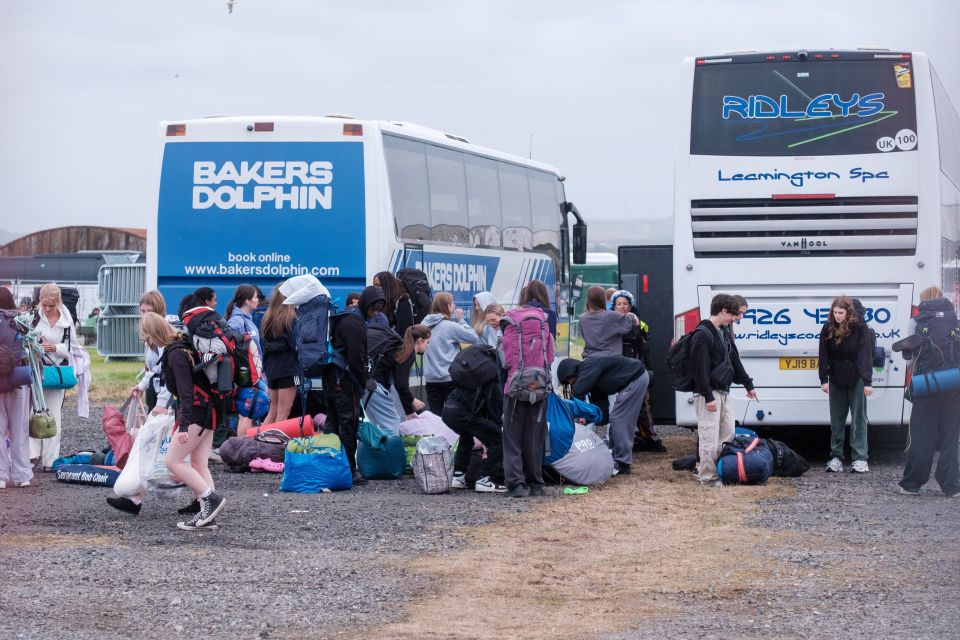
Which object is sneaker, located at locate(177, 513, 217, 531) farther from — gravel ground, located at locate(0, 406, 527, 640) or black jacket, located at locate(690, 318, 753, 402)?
black jacket, located at locate(690, 318, 753, 402)

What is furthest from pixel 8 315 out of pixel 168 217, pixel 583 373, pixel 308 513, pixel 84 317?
pixel 84 317

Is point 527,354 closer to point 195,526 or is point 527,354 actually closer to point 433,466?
point 433,466

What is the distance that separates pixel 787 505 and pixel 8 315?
678cm

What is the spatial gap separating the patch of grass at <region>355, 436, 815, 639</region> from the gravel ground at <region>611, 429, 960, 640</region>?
0.17 m

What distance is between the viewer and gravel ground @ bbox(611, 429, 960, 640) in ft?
21.4

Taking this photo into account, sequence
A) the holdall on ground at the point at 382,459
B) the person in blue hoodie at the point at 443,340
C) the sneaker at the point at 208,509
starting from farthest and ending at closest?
the person in blue hoodie at the point at 443,340 → the holdall on ground at the point at 382,459 → the sneaker at the point at 208,509

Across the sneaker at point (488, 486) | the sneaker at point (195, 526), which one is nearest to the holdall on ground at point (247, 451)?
the sneaker at point (488, 486)

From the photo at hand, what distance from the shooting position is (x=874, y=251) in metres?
12.8

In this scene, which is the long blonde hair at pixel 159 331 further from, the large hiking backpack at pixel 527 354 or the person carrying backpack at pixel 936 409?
the person carrying backpack at pixel 936 409

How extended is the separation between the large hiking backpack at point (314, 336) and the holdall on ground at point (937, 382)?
16.9 ft

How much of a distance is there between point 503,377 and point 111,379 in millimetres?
16259

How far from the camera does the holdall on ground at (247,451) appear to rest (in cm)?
1280

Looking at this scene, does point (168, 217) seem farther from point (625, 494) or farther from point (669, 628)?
point (669, 628)

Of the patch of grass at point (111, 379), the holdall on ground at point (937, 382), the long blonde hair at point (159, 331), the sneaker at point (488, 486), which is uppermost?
the long blonde hair at point (159, 331)
